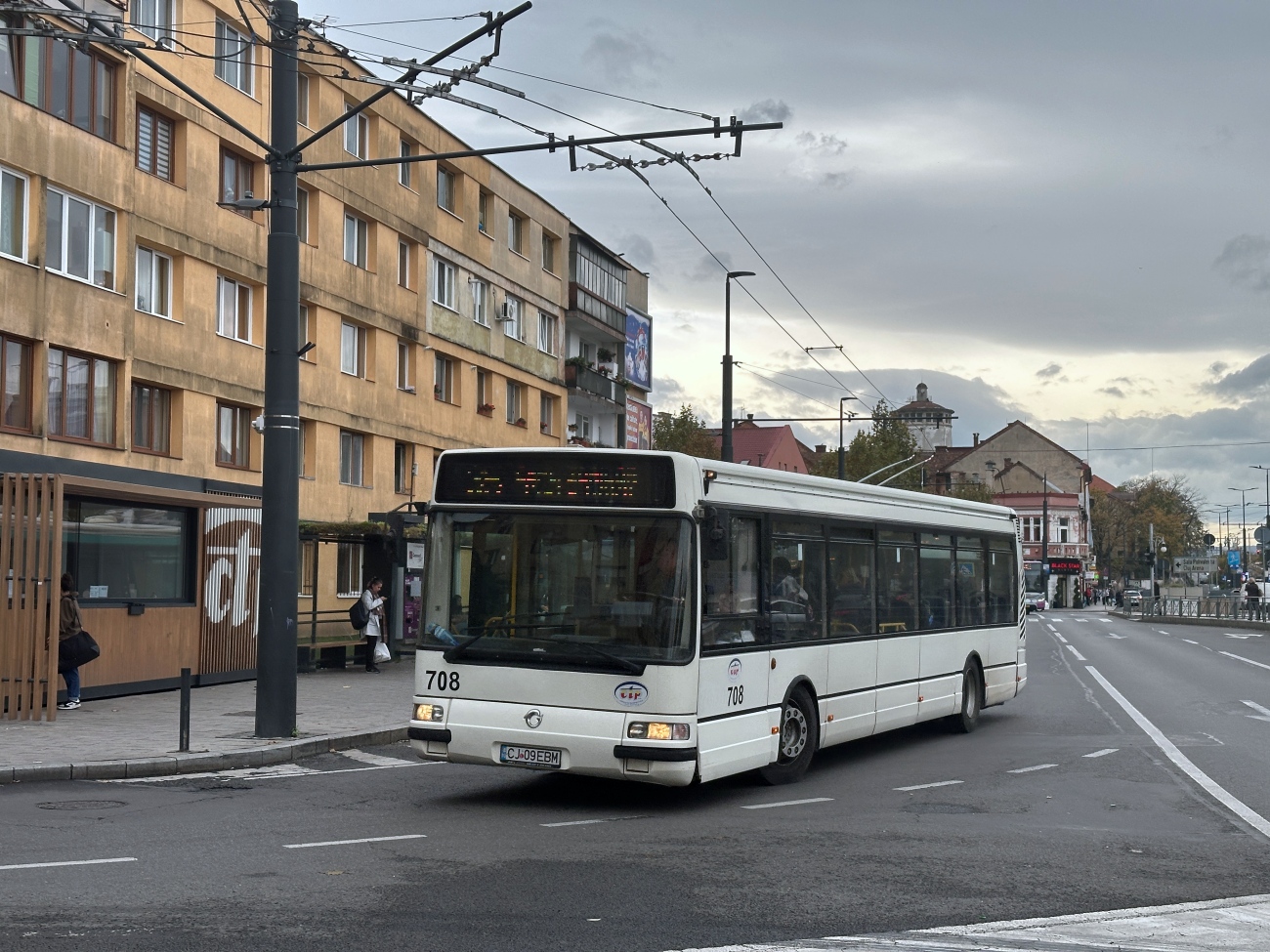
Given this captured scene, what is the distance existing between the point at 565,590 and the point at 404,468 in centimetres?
2983

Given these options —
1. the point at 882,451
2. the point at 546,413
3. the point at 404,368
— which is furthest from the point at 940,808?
the point at 882,451

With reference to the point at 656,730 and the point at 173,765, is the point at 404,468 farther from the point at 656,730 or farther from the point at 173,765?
the point at 656,730

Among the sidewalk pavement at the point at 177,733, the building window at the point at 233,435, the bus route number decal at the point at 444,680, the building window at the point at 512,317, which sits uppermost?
the building window at the point at 512,317

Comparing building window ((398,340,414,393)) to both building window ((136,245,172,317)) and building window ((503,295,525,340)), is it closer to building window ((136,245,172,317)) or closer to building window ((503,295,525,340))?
building window ((503,295,525,340))

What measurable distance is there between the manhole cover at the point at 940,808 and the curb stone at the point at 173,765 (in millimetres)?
5874

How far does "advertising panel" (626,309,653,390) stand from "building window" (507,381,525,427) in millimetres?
Result: 9350

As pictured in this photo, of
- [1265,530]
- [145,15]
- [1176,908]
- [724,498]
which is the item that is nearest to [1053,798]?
[724,498]

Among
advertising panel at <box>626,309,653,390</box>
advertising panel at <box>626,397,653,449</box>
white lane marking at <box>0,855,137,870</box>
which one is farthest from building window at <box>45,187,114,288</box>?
advertising panel at <box>626,309,653,390</box>

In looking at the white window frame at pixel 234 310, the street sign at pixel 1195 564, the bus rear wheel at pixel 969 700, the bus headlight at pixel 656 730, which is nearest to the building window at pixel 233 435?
the white window frame at pixel 234 310

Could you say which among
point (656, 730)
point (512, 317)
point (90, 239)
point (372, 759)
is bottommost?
point (372, 759)

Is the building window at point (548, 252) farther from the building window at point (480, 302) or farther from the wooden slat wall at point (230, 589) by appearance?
the wooden slat wall at point (230, 589)

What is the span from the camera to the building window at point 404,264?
39750mm

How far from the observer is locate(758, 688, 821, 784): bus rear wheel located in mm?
12258

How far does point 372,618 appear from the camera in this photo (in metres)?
26.1
